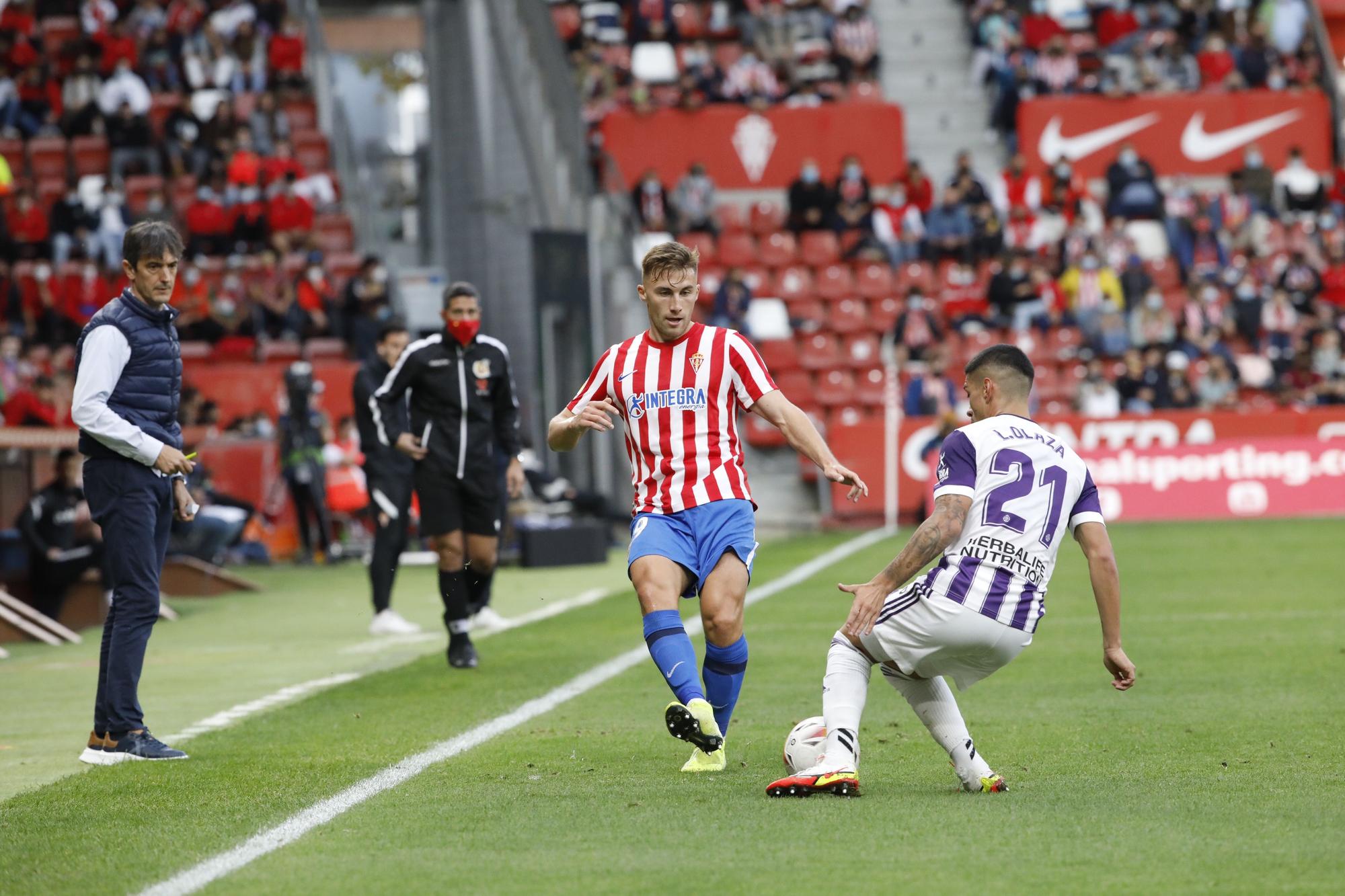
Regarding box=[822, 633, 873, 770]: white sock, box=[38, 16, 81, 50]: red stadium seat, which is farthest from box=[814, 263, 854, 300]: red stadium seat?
box=[822, 633, 873, 770]: white sock

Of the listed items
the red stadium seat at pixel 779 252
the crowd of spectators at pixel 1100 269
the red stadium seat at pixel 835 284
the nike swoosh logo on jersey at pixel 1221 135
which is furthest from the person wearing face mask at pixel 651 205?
the nike swoosh logo on jersey at pixel 1221 135

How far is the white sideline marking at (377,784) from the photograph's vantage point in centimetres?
518

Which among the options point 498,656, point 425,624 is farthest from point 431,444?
point 425,624

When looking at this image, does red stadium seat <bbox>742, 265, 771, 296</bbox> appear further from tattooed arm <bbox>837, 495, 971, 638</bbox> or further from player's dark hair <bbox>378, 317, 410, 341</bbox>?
tattooed arm <bbox>837, 495, 971, 638</bbox>

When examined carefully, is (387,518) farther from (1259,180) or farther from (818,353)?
(1259,180)

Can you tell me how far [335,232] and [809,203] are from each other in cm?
697

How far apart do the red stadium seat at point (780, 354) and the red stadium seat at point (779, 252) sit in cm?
195

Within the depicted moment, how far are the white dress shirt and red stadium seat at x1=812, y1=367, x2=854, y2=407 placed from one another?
18664 mm

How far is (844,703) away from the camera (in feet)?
20.0

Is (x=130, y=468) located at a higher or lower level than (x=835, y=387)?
higher

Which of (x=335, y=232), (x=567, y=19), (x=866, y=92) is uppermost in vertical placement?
(x=567, y=19)

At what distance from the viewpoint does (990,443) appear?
5965 mm

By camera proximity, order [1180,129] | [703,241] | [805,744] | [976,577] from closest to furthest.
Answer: [976,577], [805,744], [703,241], [1180,129]

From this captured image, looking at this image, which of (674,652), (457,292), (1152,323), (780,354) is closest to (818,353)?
(780,354)
